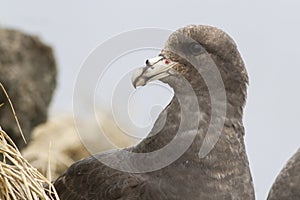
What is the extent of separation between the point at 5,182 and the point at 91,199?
0.79m

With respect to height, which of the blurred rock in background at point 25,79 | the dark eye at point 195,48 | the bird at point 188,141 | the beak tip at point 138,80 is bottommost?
the blurred rock in background at point 25,79

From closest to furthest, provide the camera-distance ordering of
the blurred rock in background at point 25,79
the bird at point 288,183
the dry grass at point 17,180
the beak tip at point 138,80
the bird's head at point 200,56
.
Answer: the dry grass at point 17,180 < the beak tip at point 138,80 < the bird's head at point 200,56 < the bird at point 288,183 < the blurred rock in background at point 25,79

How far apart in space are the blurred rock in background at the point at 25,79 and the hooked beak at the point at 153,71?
3.13 m

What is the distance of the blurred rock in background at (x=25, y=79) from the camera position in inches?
387

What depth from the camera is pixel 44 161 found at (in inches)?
383

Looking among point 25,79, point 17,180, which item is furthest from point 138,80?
point 25,79

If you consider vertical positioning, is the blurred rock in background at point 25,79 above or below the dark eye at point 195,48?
below

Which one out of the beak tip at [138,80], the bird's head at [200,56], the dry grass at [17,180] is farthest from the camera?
the bird's head at [200,56]

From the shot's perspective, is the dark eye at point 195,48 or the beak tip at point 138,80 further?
the dark eye at point 195,48

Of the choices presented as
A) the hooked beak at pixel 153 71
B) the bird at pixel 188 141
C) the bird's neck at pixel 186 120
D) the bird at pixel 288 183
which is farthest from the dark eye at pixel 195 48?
the bird at pixel 288 183

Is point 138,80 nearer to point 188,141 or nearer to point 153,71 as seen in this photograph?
point 153,71

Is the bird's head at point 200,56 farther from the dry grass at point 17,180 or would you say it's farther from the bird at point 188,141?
the dry grass at point 17,180

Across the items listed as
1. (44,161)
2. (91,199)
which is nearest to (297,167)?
(91,199)

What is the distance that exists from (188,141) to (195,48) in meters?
0.55
